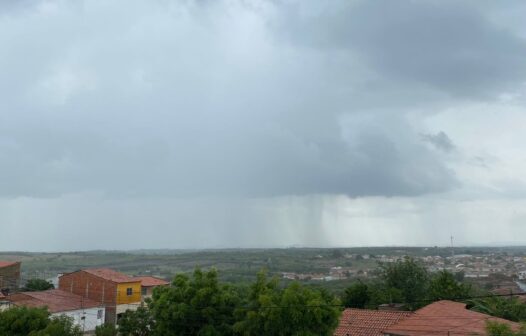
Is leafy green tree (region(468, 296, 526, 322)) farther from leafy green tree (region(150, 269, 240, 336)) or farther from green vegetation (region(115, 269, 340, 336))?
leafy green tree (region(150, 269, 240, 336))

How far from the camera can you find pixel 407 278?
64.1 m

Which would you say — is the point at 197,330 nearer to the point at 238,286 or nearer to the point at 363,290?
the point at 238,286

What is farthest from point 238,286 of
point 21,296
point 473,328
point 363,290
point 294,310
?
point 21,296

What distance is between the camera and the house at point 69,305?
53.6 metres

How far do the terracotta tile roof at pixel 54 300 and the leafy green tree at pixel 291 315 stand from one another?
90.8 ft

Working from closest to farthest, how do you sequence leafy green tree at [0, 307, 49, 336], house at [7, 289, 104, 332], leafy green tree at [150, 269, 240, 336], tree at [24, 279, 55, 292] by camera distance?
leafy green tree at [0, 307, 49, 336] < leafy green tree at [150, 269, 240, 336] < house at [7, 289, 104, 332] < tree at [24, 279, 55, 292]

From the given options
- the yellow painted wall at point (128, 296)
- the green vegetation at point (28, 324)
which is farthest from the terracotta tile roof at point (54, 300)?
the green vegetation at point (28, 324)

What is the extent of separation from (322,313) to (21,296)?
37.0 meters

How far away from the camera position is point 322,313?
32.0 metres

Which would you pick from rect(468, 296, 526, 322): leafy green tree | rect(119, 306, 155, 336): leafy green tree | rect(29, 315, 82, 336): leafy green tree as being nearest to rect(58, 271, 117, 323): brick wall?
rect(119, 306, 155, 336): leafy green tree

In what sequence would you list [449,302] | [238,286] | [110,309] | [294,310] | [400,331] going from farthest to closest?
1. [110,309]
2. [449,302]
3. [238,286]
4. [400,331]
5. [294,310]

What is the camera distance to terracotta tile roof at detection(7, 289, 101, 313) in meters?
53.2

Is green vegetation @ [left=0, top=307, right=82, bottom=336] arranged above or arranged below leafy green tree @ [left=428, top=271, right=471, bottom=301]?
below

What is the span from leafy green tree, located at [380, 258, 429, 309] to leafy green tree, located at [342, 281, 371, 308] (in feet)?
19.9
